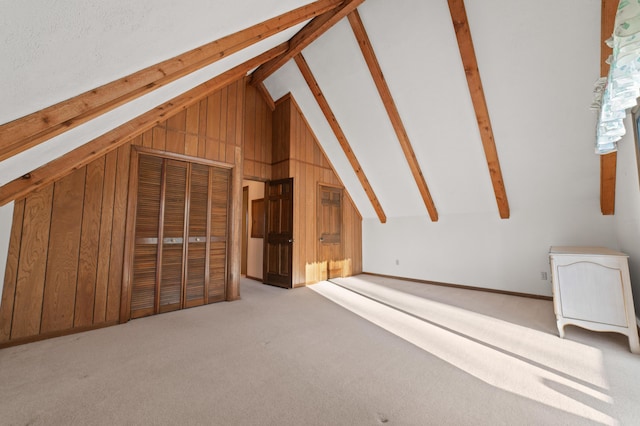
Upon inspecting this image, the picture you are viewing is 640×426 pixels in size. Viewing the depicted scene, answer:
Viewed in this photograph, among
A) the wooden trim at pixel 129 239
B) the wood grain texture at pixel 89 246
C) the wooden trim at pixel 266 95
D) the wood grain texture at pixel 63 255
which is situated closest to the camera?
the wood grain texture at pixel 63 255

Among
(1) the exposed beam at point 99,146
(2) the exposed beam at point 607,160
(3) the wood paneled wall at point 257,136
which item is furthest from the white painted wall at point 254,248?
(2) the exposed beam at point 607,160

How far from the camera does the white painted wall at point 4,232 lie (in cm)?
227

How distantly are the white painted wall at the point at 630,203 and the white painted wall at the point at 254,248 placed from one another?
543 cm

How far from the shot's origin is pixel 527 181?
3.89 meters

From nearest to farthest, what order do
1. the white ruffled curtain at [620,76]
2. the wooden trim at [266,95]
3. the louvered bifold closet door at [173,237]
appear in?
1. the white ruffled curtain at [620,76]
2. the louvered bifold closet door at [173,237]
3. the wooden trim at [266,95]

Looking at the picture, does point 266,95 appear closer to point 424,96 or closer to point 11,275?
point 424,96

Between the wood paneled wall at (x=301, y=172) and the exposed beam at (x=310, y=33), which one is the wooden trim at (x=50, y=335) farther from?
the exposed beam at (x=310, y=33)

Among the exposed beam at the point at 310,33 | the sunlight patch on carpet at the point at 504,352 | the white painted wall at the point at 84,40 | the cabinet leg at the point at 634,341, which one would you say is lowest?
the sunlight patch on carpet at the point at 504,352

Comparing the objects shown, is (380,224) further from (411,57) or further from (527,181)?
(411,57)

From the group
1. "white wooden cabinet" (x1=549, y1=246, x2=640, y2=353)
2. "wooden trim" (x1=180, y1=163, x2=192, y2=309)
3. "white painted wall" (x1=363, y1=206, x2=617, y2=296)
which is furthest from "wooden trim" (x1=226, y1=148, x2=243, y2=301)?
"white wooden cabinet" (x1=549, y1=246, x2=640, y2=353)

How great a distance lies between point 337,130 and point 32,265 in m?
4.45

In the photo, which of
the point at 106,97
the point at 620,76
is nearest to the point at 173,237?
the point at 106,97

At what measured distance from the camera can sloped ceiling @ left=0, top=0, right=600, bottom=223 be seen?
3.43 ft

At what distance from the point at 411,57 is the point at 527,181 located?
2529mm
